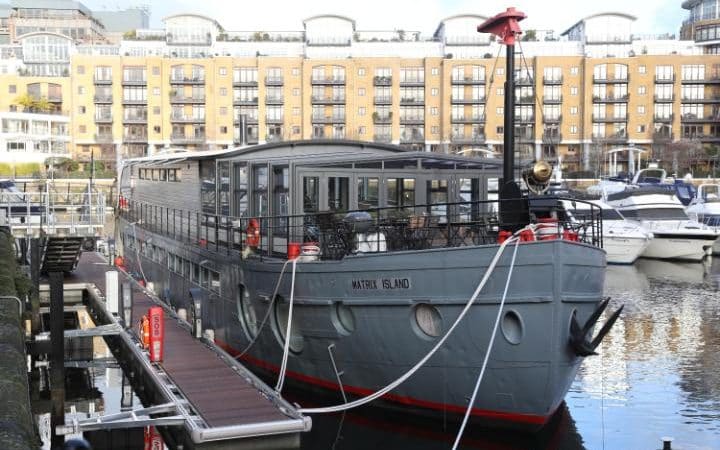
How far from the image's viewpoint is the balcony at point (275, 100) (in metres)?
83.2

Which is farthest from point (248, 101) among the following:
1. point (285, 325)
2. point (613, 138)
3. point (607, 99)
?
point (285, 325)

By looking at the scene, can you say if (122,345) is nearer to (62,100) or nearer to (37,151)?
(37,151)

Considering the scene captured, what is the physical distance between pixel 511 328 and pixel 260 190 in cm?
632

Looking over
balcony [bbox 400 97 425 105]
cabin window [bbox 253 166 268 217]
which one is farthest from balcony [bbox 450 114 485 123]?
cabin window [bbox 253 166 268 217]

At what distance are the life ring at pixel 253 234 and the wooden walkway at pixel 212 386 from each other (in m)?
2.04

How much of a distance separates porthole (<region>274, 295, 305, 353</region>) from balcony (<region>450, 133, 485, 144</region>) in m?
69.2

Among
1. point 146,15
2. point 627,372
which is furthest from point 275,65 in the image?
point 146,15

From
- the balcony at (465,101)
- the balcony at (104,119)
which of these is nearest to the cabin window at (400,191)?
the balcony at (465,101)

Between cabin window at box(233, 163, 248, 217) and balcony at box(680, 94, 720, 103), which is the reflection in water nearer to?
cabin window at box(233, 163, 248, 217)

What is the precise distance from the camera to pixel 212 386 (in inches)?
476

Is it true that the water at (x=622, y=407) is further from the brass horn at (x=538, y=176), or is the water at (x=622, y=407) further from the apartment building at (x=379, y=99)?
the apartment building at (x=379, y=99)

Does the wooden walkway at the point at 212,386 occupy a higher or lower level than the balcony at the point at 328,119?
lower

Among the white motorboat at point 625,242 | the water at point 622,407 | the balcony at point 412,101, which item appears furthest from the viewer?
the balcony at point 412,101

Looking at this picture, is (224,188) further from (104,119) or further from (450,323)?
(104,119)
